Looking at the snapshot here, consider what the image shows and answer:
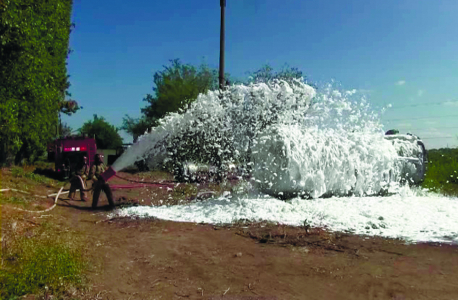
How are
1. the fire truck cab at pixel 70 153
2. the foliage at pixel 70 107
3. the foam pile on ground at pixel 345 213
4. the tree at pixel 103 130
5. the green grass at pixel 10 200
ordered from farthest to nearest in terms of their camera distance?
1. the tree at pixel 103 130
2. the foliage at pixel 70 107
3. the fire truck cab at pixel 70 153
4. the green grass at pixel 10 200
5. the foam pile on ground at pixel 345 213

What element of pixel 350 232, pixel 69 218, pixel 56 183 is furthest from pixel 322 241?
pixel 56 183

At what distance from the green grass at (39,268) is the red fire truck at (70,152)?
34.7ft

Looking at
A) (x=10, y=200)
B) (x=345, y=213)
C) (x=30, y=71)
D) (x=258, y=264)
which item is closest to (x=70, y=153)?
(x=30, y=71)

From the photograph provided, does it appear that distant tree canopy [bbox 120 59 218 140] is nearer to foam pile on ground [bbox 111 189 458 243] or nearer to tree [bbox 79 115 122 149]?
foam pile on ground [bbox 111 189 458 243]

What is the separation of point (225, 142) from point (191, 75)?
20.2m

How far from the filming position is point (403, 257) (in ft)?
18.8

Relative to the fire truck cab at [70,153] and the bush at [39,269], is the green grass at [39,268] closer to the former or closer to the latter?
the bush at [39,269]

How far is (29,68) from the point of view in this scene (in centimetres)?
1199

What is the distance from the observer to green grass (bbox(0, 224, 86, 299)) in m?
4.26

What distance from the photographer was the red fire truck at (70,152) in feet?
51.9

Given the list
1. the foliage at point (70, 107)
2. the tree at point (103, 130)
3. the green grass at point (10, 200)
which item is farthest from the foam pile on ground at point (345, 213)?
the tree at point (103, 130)

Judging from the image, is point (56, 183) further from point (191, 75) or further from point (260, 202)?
point (191, 75)

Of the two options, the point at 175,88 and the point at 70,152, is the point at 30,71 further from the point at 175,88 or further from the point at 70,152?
the point at 175,88

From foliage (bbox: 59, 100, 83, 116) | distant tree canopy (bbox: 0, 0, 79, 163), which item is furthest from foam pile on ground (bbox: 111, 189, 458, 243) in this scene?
foliage (bbox: 59, 100, 83, 116)
